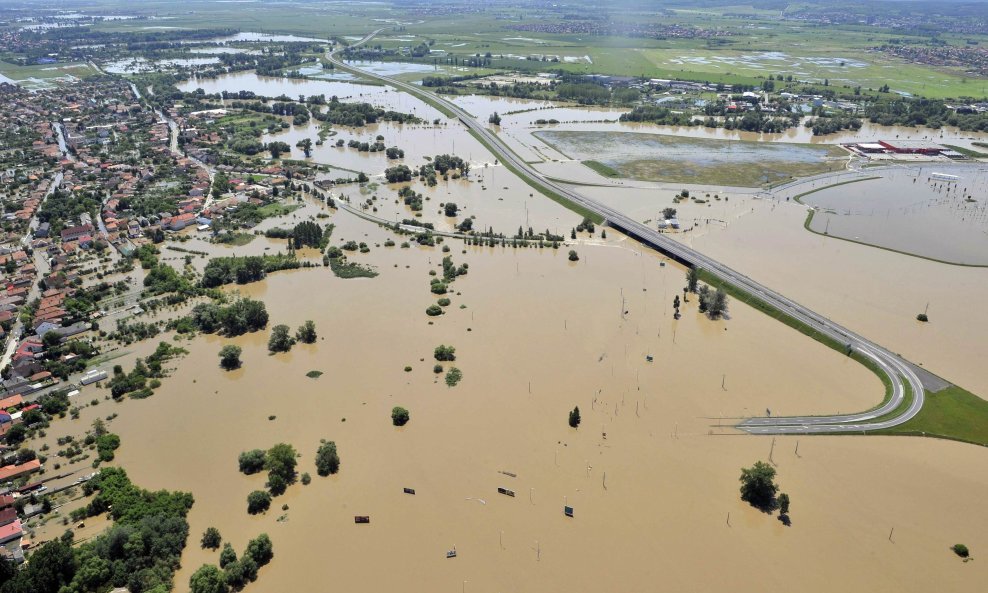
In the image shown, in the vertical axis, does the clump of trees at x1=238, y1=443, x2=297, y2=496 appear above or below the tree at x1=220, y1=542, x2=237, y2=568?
above

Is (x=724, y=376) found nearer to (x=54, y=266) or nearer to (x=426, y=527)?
(x=426, y=527)

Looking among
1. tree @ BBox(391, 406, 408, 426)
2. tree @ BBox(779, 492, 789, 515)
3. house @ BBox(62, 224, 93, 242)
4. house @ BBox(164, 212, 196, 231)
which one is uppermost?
house @ BBox(164, 212, 196, 231)

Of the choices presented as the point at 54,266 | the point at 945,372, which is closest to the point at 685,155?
the point at 945,372

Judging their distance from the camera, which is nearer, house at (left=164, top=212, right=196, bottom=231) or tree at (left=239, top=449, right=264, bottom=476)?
tree at (left=239, top=449, right=264, bottom=476)

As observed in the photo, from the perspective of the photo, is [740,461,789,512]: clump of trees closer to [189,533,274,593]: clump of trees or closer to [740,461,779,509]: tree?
[740,461,779,509]: tree

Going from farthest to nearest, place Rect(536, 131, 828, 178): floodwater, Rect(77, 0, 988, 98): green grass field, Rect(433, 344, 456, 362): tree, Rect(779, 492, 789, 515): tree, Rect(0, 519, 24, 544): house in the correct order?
1. Rect(77, 0, 988, 98): green grass field
2. Rect(536, 131, 828, 178): floodwater
3. Rect(433, 344, 456, 362): tree
4. Rect(779, 492, 789, 515): tree
5. Rect(0, 519, 24, 544): house

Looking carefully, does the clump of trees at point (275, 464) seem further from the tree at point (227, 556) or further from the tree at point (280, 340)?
the tree at point (280, 340)

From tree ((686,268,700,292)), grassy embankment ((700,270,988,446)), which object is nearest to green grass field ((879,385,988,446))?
grassy embankment ((700,270,988,446))
